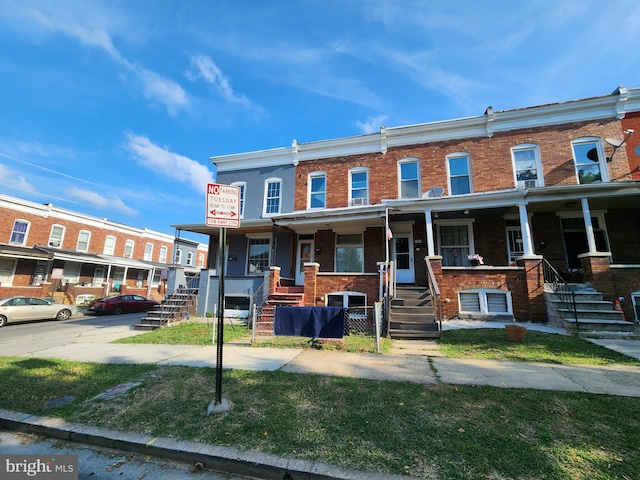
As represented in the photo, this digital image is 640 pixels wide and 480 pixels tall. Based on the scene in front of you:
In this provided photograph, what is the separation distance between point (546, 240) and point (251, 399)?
42.1 ft

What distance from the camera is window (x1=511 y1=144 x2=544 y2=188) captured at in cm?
1253

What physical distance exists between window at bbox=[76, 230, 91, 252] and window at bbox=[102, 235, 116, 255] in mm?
1516

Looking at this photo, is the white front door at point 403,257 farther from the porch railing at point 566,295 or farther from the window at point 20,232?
the window at point 20,232

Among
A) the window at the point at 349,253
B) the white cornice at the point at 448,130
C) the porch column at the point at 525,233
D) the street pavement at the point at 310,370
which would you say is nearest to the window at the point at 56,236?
the white cornice at the point at 448,130

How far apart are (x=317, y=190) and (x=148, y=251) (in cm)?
2448

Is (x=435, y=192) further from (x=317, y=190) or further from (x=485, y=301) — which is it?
(x=317, y=190)

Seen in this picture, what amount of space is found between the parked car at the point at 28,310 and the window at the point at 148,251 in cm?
1479

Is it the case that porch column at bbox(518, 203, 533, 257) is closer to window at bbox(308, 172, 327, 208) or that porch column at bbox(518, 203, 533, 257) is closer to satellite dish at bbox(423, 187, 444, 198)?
satellite dish at bbox(423, 187, 444, 198)

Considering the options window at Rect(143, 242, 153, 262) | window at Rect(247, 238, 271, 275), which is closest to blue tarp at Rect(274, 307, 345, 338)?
window at Rect(247, 238, 271, 275)

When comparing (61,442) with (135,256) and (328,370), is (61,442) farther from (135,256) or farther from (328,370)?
(135,256)

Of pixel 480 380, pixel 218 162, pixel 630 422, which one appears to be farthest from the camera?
pixel 218 162

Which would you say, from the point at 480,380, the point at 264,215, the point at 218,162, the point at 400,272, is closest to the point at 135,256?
the point at 218,162

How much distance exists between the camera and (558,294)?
361 inches

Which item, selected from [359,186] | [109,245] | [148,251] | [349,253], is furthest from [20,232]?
[359,186]
